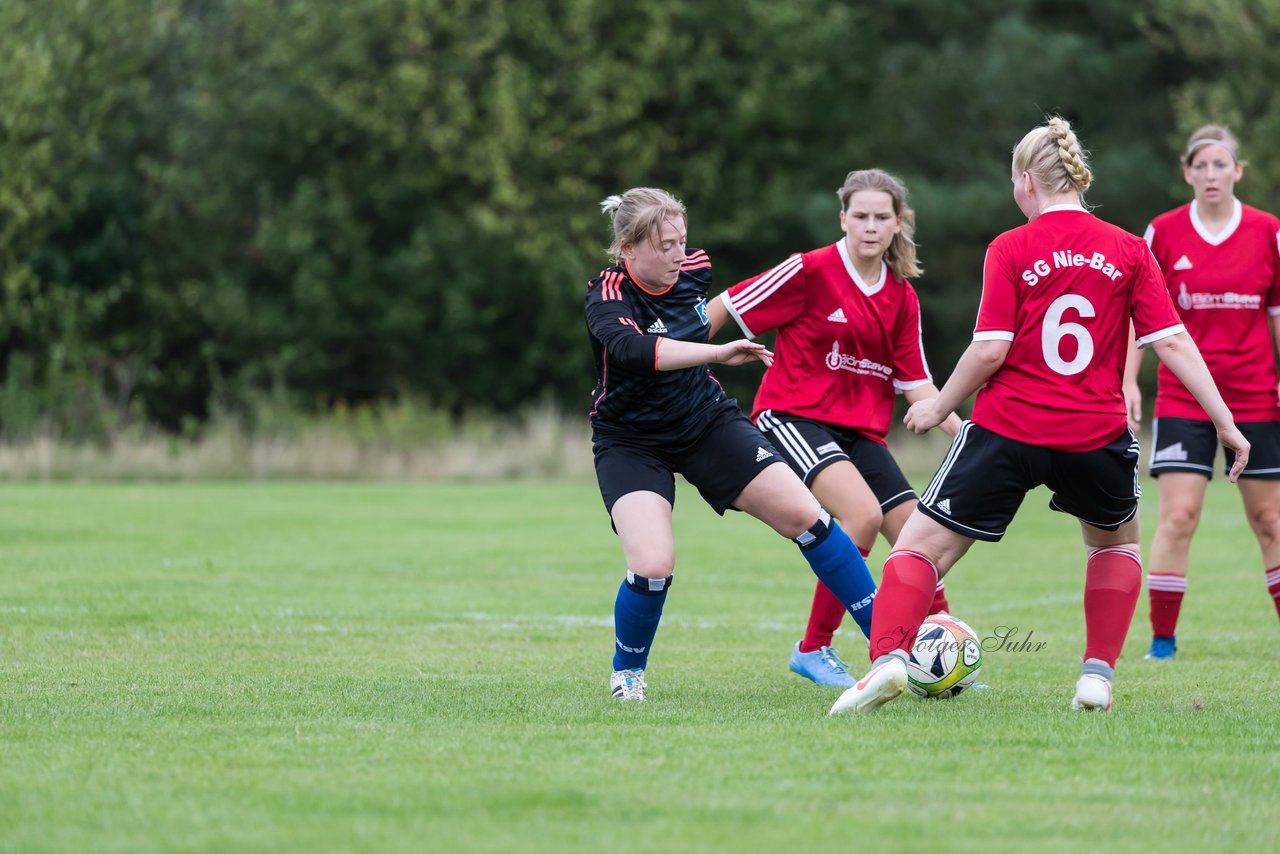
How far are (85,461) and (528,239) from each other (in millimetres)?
11104

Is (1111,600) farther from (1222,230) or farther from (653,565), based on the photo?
(1222,230)

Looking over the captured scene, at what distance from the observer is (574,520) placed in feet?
56.2

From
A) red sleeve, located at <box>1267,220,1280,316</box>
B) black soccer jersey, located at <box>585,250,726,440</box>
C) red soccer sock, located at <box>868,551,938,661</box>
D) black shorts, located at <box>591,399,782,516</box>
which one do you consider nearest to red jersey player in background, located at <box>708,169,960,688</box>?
black soccer jersey, located at <box>585,250,726,440</box>

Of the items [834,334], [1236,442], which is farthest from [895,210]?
[1236,442]

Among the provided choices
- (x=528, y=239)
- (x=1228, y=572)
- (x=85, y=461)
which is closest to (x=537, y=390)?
(x=528, y=239)

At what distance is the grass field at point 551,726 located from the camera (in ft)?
13.3

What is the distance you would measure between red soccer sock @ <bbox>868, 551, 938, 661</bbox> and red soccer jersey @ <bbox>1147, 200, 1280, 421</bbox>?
2.58 metres

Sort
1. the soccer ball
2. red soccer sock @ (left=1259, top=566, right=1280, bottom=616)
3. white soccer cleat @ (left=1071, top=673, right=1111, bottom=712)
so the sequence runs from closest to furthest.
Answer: white soccer cleat @ (left=1071, top=673, right=1111, bottom=712)
the soccer ball
red soccer sock @ (left=1259, top=566, right=1280, bottom=616)

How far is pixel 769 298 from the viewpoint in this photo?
703cm

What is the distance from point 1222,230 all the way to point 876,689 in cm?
341

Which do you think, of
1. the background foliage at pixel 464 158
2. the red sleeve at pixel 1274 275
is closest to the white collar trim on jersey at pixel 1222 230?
the red sleeve at pixel 1274 275

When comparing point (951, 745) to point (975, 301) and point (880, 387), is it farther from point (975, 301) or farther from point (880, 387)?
point (975, 301)

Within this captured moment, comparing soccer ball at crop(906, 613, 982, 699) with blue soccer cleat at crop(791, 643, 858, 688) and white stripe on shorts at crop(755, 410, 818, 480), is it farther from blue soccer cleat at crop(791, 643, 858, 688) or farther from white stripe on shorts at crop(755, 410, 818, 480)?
white stripe on shorts at crop(755, 410, 818, 480)

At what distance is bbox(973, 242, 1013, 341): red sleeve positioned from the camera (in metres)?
5.66
